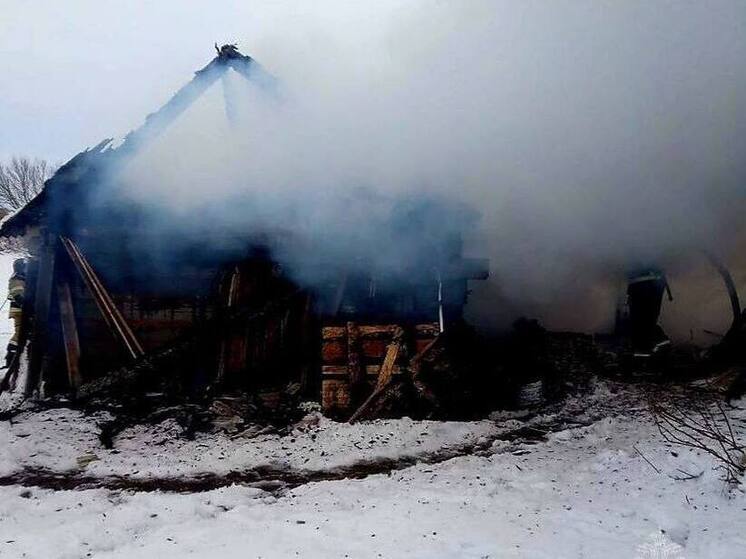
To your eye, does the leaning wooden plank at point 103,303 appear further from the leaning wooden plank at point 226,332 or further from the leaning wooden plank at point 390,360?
the leaning wooden plank at point 390,360

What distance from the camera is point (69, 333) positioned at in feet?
21.6

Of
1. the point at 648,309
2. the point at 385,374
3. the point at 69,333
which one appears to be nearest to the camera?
the point at 385,374

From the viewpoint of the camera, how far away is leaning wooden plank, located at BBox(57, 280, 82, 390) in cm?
652

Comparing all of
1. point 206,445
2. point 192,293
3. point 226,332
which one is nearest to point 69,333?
point 192,293

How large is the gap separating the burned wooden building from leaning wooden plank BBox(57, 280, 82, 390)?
14 millimetres

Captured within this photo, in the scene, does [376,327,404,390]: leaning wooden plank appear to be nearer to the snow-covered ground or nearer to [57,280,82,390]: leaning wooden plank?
the snow-covered ground

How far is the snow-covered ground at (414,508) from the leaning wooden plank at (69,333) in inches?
53.3

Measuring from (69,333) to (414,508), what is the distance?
18.1 feet

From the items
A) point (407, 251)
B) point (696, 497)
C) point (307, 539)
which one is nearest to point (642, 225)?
point (407, 251)

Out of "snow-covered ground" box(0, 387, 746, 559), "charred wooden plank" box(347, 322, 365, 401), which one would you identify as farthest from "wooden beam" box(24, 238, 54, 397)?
"charred wooden plank" box(347, 322, 365, 401)

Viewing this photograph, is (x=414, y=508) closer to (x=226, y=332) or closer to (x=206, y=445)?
(x=206, y=445)

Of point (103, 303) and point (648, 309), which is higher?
point (103, 303)

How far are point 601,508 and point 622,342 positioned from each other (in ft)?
28.0

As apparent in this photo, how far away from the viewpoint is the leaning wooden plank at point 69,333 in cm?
652
